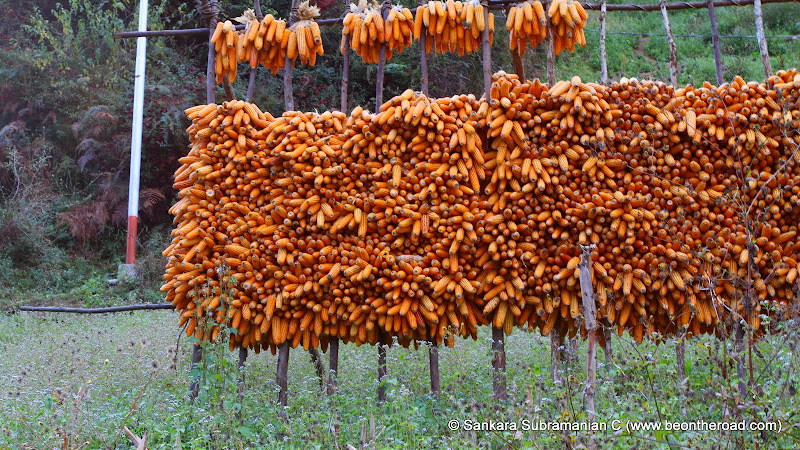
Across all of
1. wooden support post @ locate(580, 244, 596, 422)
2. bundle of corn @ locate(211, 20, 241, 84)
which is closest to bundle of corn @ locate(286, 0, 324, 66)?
bundle of corn @ locate(211, 20, 241, 84)

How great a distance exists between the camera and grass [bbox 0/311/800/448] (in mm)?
2826

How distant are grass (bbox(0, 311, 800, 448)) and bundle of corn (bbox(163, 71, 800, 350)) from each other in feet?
1.14

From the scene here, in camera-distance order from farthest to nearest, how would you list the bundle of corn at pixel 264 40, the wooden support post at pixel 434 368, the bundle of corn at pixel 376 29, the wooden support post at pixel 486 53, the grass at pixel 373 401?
the bundle of corn at pixel 264 40 < the bundle of corn at pixel 376 29 < the wooden support post at pixel 486 53 < the wooden support post at pixel 434 368 < the grass at pixel 373 401

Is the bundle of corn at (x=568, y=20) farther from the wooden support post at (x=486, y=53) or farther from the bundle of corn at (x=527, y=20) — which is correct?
the wooden support post at (x=486, y=53)

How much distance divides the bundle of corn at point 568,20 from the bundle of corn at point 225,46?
2161mm

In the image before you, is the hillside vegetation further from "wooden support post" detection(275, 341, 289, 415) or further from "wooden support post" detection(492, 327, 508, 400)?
"wooden support post" detection(492, 327, 508, 400)

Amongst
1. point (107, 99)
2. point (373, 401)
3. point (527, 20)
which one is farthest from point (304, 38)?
point (107, 99)

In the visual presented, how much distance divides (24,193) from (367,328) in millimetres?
9578

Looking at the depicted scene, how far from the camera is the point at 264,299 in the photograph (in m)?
4.62

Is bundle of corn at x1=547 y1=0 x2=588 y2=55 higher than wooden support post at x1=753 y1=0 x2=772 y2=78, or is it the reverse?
bundle of corn at x1=547 y1=0 x2=588 y2=55

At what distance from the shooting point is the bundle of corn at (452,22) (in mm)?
4898

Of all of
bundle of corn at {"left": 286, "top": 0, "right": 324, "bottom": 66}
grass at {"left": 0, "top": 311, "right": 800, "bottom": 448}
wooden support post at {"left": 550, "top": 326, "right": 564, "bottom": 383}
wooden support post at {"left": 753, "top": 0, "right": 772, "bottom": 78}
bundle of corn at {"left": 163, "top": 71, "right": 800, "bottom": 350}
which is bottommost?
grass at {"left": 0, "top": 311, "right": 800, "bottom": 448}

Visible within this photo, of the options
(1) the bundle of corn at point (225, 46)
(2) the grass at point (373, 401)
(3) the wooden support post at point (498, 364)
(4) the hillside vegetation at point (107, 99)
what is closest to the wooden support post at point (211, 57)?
(1) the bundle of corn at point (225, 46)

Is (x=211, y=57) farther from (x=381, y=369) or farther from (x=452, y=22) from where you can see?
(x=381, y=369)
